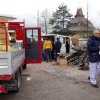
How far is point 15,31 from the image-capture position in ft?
44.4

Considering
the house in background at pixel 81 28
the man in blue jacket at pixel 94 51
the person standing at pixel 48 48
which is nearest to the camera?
the man in blue jacket at pixel 94 51

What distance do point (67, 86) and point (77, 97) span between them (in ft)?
6.01

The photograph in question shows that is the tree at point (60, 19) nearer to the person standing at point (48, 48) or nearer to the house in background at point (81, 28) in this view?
the house in background at point (81, 28)

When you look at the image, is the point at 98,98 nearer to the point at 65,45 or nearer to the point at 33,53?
the point at 33,53

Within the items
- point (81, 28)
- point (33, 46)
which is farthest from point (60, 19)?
point (33, 46)

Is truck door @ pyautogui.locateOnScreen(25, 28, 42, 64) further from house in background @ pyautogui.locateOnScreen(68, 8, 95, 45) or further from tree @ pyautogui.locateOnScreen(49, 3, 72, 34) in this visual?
tree @ pyautogui.locateOnScreen(49, 3, 72, 34)

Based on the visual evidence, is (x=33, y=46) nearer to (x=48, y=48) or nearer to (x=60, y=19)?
(x=48, y=48)

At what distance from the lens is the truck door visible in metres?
13.9

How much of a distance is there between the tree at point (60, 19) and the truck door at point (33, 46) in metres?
66.2

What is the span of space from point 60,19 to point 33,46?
228 ft

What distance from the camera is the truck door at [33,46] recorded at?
1391 centimetres

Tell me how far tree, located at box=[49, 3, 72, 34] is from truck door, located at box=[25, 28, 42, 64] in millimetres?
66240

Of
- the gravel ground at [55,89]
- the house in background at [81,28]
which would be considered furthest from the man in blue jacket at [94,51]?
the house in background at [81,28]

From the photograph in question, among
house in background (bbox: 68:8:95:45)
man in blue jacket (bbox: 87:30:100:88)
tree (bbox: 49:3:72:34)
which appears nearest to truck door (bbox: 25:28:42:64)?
man in blue jacket (bbox: 87:30:100:88)
